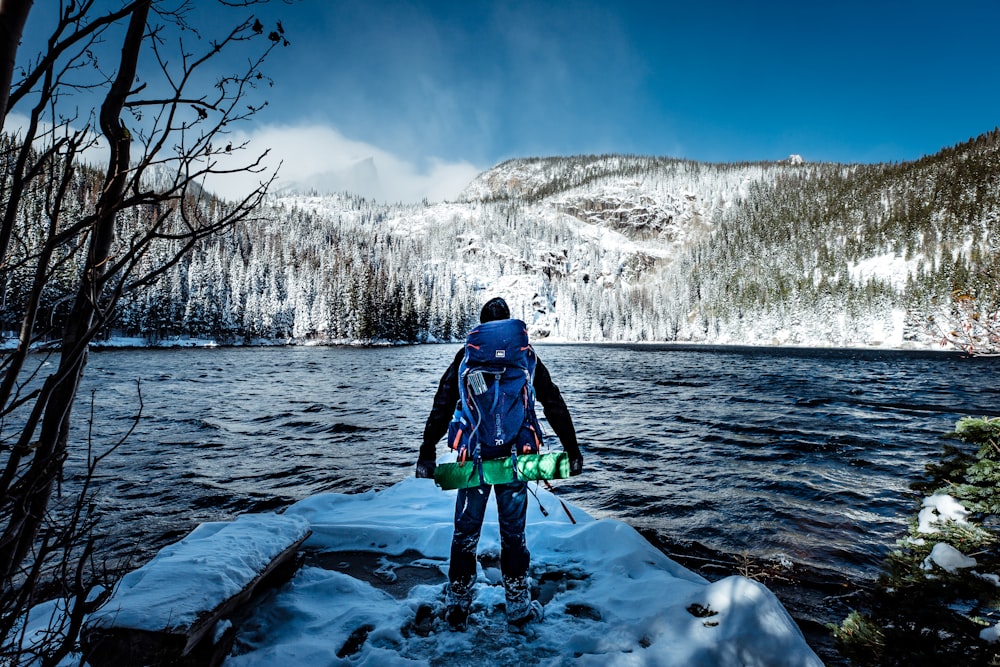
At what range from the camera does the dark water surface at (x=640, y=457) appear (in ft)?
22.0

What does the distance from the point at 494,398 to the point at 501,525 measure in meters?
1.15

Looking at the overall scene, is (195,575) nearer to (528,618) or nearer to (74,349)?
(74,349)

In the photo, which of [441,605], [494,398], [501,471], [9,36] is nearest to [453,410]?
[494,398]

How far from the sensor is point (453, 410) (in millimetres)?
4211

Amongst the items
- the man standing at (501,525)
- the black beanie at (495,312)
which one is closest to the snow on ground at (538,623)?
the man standing at (501,525)

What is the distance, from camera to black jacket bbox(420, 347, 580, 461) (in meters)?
4.03

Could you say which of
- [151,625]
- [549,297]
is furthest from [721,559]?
[549,297]

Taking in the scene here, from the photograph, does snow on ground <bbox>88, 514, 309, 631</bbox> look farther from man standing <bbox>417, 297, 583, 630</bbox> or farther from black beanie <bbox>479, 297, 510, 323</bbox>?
black beanie <bbox>479, 297, 510, 323</bbox>

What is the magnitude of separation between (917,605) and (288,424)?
48.2 ft

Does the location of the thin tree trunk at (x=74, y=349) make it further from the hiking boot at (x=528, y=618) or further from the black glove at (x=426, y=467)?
the hiking boot at (x=528, y=618)

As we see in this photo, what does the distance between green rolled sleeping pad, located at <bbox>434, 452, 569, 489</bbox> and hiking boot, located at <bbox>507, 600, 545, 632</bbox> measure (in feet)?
3.51

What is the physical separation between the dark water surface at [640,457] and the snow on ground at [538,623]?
1570 mm

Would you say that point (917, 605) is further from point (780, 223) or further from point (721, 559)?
point (780, 223)

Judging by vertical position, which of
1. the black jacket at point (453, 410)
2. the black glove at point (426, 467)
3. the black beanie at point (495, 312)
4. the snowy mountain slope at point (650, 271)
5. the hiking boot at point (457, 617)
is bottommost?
the hiking boot at point (457, 617)
